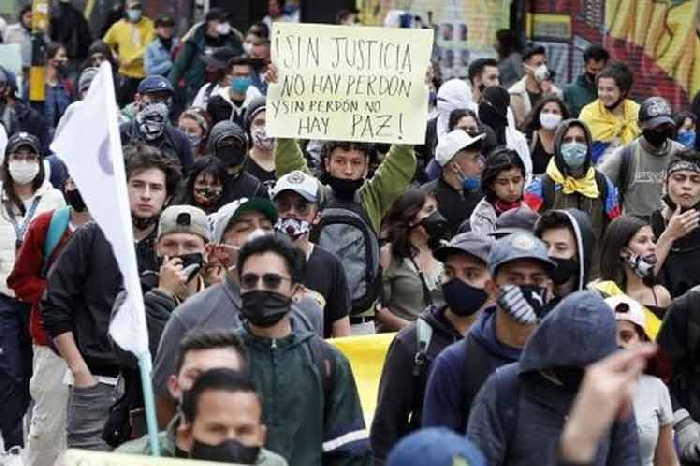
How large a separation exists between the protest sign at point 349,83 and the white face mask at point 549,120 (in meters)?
4.05

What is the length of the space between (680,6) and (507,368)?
50.2 ft

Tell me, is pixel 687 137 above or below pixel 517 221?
below

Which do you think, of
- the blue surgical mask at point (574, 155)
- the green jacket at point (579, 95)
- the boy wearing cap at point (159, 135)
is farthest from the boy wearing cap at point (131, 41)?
the blue surgical mask at point (574, 155)

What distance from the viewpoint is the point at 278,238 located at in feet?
25.4

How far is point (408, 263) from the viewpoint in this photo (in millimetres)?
11492

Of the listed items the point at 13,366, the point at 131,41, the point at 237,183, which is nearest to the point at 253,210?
the point at 13,366

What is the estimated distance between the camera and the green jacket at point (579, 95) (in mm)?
20000

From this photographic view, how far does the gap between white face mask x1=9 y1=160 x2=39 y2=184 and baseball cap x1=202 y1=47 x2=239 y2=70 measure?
25.3 feet

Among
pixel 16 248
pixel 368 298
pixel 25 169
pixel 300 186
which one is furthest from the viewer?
pixel 25 169

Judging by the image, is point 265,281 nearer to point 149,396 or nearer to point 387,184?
point 149,396

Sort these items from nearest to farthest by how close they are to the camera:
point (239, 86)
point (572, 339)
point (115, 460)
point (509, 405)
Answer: point (115, 460), point (572, 339), point (509, 405), point (239, 86)

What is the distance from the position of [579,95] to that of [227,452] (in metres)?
14.3

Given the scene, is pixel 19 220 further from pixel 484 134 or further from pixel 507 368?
pixel 507 368

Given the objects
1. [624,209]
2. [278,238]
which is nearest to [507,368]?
[278,238]
